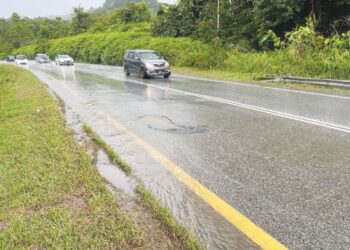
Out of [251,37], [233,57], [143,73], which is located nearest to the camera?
[143,73]

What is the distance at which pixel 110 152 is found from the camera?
607 centimetres

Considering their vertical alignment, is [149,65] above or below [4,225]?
above

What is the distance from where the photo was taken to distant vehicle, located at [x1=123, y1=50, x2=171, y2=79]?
69.9ft

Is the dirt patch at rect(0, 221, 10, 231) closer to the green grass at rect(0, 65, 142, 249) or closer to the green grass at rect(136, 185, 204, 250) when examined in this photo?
the green grass at rect(0, 65, 142, 249)

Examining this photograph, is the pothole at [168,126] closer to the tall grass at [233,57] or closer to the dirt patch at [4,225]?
the dirt patch at [4,225]

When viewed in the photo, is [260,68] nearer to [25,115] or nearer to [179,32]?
[25,115]

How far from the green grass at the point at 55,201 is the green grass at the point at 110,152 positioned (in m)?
0.38

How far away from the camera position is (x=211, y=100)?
1184 cm

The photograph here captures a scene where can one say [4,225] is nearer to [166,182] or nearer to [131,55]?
[166,182]

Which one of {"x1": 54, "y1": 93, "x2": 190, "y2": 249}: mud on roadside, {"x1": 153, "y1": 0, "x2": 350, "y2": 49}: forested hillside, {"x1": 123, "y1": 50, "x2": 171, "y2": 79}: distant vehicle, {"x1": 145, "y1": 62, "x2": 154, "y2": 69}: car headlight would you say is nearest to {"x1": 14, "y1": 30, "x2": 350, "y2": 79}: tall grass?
{"x1": 153, "y1": 0, "x2": 350, "y2": 49}: forested hillside

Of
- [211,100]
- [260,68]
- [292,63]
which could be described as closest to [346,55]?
[292,63]

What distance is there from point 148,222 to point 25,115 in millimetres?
6937

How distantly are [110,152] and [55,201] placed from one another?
2047 mm

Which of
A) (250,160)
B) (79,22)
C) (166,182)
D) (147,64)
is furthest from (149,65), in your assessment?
(79,22)
